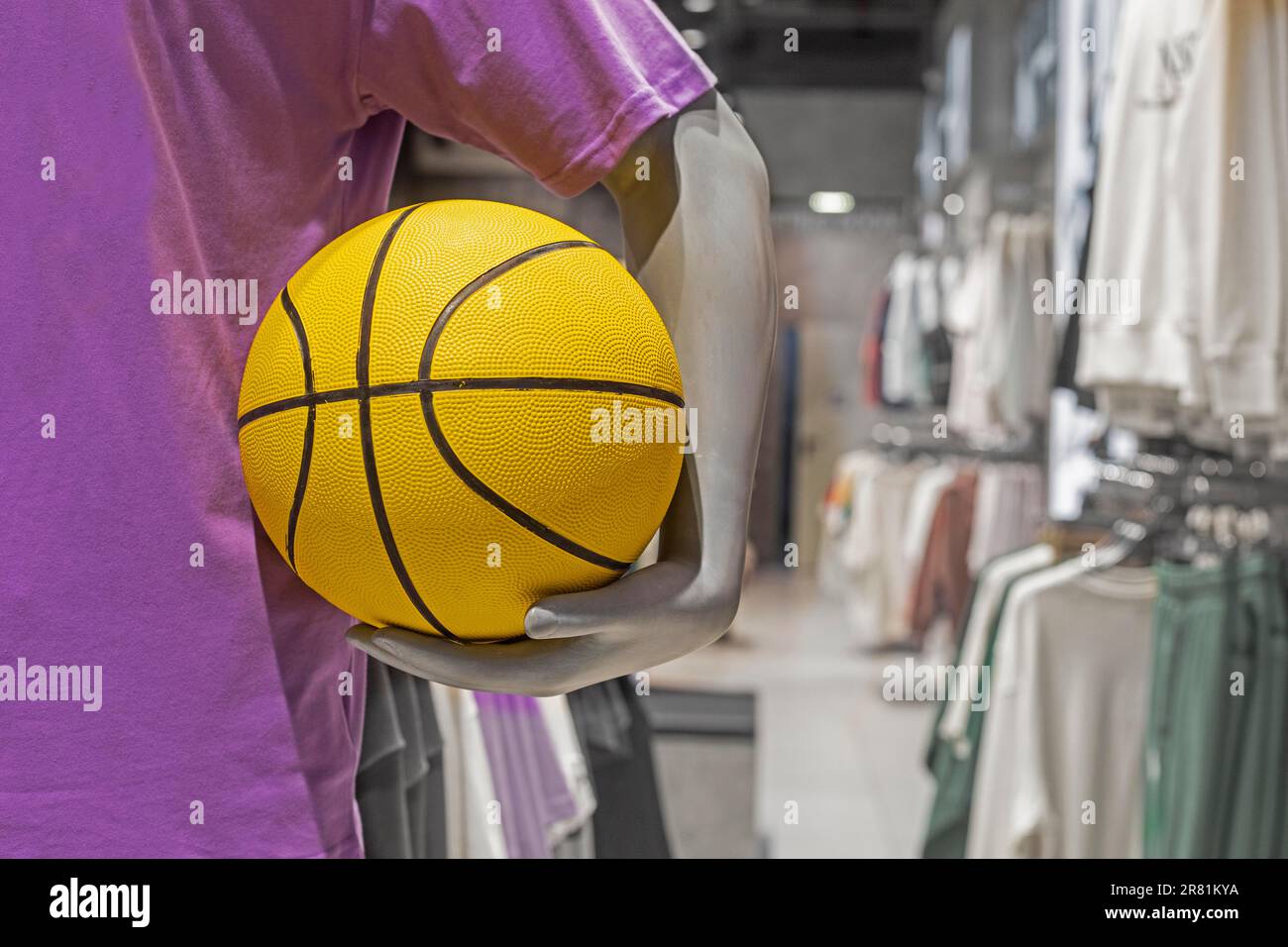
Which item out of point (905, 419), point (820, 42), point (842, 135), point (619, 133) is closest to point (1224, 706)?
point (619, 133)

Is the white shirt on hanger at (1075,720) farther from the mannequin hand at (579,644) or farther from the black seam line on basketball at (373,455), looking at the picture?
the black seam line on basketball at (373,455)

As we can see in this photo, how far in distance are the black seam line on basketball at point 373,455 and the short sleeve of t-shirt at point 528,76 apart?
145 mm

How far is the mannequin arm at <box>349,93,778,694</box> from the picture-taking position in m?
0.85

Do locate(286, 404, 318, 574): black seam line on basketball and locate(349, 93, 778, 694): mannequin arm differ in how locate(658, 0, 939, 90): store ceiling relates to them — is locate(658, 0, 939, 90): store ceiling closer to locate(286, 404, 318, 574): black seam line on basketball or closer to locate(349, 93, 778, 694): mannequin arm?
locate(349, 93, 778, 694): mannequin arm

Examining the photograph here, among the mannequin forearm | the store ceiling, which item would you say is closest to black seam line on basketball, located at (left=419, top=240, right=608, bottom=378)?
the mannequin forearm

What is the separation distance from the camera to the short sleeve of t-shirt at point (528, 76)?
0.85 metres

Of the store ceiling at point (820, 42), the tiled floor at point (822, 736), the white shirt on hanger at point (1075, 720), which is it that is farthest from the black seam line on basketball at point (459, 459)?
the store ceiling at point (820, 42)

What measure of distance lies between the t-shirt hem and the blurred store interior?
40.3 inches

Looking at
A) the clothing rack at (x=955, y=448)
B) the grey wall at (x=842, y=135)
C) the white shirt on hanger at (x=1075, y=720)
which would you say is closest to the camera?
the white shirt on hanger at (x=1075, y=720)

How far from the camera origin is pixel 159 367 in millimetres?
856

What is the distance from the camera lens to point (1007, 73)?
6.79 meters
